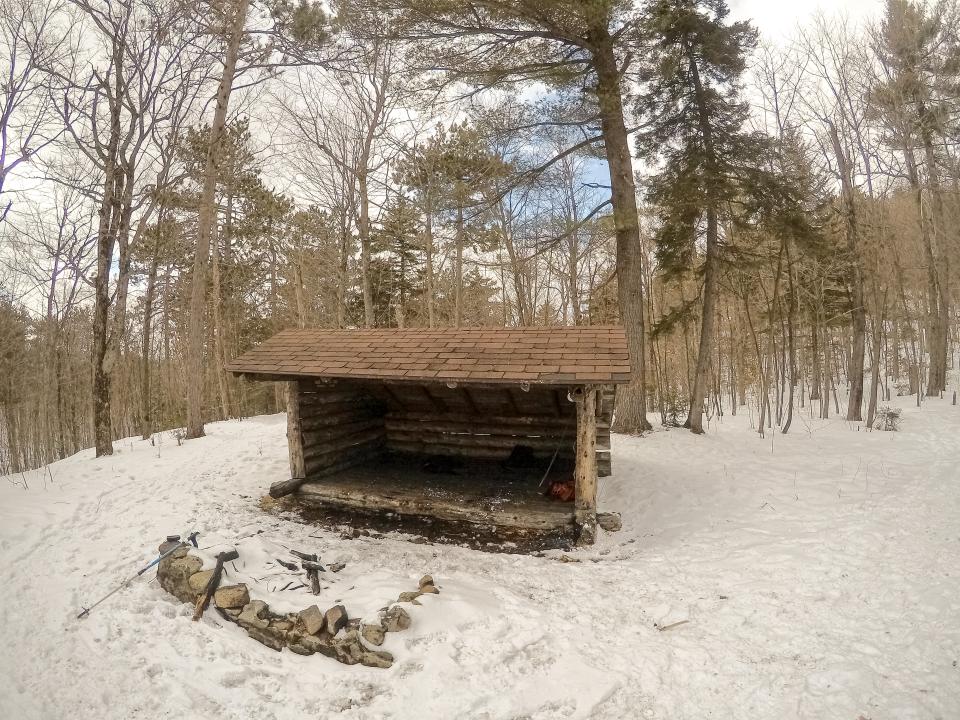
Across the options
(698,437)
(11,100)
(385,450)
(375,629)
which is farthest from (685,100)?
(11,100)

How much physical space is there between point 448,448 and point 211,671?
5442 mm

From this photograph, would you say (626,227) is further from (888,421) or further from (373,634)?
(373,634)

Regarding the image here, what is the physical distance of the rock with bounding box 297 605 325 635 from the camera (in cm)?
349

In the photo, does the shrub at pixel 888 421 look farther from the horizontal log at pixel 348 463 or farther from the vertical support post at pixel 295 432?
the vertical support post at pixel 295 432

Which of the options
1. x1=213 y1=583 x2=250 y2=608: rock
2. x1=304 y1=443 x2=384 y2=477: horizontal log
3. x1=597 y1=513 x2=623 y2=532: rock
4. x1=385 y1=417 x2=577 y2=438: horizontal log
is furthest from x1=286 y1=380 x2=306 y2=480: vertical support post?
x1=597 y1=513 x2=623 y2=532: rock

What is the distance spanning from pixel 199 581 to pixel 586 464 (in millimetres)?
4199

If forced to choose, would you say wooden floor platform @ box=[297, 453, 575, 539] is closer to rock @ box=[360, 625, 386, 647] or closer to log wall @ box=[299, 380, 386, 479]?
log wall @ box=[299, 380, 386, 479]

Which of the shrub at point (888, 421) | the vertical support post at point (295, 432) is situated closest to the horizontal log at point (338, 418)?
the vertical support post at point (295, 432)

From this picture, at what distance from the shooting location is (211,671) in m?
3.19

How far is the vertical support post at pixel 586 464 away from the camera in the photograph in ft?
18.3

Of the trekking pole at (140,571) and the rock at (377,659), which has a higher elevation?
the trekking pole at (140,571)

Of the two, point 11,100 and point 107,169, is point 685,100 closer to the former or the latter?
point 107,169

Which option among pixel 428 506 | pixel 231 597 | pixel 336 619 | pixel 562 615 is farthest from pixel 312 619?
pixel 428 506

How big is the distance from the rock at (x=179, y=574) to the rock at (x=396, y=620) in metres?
1.72
